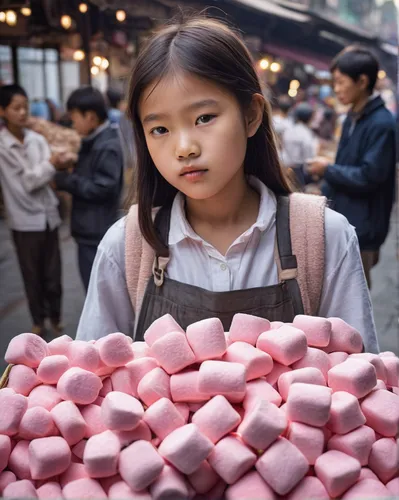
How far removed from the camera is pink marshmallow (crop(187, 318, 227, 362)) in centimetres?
111

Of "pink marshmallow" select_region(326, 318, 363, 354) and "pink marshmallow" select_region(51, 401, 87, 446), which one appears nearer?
"pink marshmallow" select_region(51, 401, 87, 446)

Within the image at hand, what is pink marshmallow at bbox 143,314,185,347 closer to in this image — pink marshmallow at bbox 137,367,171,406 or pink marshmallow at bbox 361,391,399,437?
pink marshmallow at bbox 137,367,171,406

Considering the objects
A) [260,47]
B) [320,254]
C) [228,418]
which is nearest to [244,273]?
[320,254]

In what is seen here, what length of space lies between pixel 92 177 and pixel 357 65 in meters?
1.75

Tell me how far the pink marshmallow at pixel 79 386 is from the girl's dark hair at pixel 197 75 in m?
0.53

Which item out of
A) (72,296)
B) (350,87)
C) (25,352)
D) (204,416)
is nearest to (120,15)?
(350,87)

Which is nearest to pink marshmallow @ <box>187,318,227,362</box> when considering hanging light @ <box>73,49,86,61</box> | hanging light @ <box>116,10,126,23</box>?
hanging light @ <box>116,10,126,23</box>

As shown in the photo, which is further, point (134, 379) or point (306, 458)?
point (134, 379)

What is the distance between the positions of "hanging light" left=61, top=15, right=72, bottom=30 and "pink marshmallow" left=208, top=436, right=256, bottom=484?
2.49m

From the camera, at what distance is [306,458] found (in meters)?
0.98

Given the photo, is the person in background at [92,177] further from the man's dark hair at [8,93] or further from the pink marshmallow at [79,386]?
the pink marshmallow at [79,386]

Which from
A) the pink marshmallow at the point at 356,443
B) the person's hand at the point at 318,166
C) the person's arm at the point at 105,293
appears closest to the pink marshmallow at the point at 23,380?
the person's arm at the point at 105,293

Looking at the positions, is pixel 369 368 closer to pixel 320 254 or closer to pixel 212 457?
pixel 212 457

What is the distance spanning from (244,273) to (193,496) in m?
0.67
